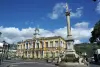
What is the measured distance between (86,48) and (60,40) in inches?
2330

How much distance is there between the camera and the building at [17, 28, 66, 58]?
77.4 m

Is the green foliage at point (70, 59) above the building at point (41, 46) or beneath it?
beneath

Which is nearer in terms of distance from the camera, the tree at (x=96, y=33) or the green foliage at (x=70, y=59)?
the green foliage at (x=70, y=59)

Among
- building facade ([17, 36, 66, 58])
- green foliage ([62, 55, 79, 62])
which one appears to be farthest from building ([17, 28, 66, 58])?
green foliage ([62, 55, 79, 62])

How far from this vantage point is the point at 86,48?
131875 mm

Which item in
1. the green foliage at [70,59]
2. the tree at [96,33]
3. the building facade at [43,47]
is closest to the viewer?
the green foliage at [70,59]

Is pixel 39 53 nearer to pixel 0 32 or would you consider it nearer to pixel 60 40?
pixel 60 40

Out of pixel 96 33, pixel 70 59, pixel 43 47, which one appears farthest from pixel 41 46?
pixel 70 59

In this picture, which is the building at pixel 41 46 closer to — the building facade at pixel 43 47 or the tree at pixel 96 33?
the building facade at pixel 43 47

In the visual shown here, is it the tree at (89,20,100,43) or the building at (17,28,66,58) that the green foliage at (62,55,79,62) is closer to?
the tree at (89,20,100,43)

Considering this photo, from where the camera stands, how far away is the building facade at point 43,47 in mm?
77312

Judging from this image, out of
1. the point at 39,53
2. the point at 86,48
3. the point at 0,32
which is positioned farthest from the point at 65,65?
the point at 86,48

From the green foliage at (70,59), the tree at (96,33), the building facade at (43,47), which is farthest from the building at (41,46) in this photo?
the green foliage at (70,59)

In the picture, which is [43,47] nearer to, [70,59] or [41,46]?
[41,46]
